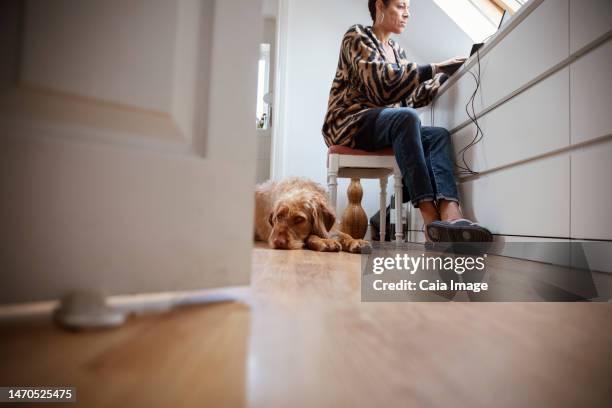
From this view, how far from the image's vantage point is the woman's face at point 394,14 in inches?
81.8

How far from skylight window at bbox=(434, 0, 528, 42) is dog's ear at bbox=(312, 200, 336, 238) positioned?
195 centimetres

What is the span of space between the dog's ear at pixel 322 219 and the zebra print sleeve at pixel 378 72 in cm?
71

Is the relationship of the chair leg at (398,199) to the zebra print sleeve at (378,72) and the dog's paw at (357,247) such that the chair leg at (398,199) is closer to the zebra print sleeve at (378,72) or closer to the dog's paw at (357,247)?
the zebra print sleeve at (378,72)

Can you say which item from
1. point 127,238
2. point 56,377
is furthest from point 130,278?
point 56,377

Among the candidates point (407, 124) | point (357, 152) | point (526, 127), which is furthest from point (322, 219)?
point (526, 127)

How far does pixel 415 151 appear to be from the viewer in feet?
5.67

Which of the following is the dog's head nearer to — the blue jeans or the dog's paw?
the dog's paw

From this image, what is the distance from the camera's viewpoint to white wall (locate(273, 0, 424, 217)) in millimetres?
3150

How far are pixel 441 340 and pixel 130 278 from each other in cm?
41

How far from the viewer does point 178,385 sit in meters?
0.27

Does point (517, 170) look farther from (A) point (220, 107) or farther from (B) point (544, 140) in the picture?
(A) point (220, 107)

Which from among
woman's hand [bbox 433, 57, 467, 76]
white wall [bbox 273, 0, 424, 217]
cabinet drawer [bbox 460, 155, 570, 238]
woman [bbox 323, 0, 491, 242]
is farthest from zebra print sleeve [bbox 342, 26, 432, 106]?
white wall [bbox 273, 0, 424, 217]

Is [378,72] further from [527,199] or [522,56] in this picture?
[527,199]

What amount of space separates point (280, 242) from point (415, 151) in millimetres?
829
